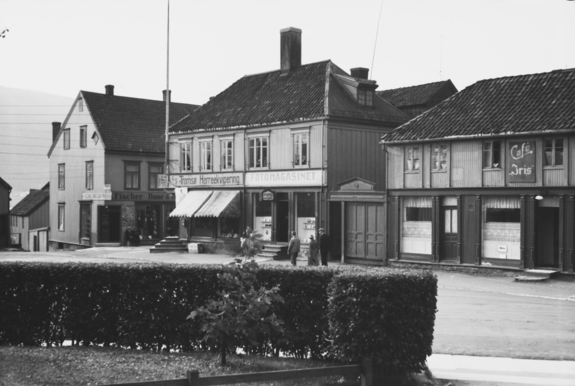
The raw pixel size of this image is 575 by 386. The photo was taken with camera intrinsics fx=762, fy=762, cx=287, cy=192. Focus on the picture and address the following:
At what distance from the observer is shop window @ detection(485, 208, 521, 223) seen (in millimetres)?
30203

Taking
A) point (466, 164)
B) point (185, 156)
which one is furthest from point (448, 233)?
point (185, 156)

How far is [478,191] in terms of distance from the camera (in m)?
31.3

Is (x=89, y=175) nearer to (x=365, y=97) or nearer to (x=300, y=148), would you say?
(x=300, y=148)

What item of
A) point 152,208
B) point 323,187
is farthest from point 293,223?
point 152,208

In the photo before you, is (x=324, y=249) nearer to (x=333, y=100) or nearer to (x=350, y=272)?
(x=333, y=100)

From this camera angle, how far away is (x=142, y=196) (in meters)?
55.5

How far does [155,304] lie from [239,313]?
2069 millimetres

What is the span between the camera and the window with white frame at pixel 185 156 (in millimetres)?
46062

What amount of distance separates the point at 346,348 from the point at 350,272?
1.14 m

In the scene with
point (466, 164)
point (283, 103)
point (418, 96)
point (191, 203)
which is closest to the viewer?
point (466, 164)

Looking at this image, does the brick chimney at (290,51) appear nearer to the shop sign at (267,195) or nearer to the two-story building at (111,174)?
the shop sign at (267,195)

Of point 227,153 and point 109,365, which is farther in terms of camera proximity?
point 227,153

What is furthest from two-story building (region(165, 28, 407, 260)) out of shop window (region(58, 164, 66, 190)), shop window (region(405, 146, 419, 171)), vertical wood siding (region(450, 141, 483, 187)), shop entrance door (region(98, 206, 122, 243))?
shop window (region(58, 164, 66, 190))

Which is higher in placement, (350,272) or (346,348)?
(350,272)
